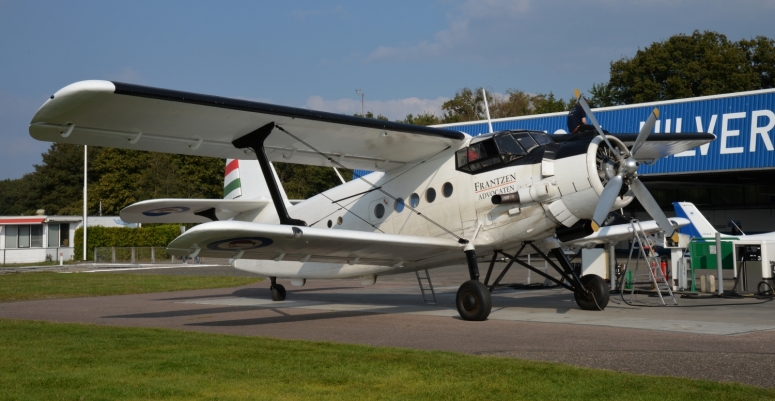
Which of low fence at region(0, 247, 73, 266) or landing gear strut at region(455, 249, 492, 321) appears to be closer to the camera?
landing gear strut at region(455, 249, 492, 321)

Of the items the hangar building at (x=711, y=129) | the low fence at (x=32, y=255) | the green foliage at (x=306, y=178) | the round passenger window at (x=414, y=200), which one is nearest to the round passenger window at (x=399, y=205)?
the round passenger window at (x=414, y=200)

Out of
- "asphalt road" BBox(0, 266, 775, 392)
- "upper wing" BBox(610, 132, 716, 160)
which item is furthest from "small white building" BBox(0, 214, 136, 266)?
"upper wing" BBox(610, 132, 716, 160)

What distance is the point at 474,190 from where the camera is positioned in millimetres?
13453

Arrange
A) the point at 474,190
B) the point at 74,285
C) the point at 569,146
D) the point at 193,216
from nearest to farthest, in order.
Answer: the point at 569,146, the point at 474,190, the point at 193,216, the point at 74,285

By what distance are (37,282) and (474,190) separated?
21705mm

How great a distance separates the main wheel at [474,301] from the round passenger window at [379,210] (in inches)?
116

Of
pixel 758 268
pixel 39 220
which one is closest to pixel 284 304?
pixel 758 268

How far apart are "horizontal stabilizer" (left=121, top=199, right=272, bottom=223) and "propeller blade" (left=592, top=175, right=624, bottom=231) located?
8.45 meters

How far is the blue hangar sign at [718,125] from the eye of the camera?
109 feet

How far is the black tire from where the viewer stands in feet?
60.3

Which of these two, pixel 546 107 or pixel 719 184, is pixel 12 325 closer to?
pixel 719 184

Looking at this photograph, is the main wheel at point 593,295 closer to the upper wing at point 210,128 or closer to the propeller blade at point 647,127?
the propeller blade at point 647,127

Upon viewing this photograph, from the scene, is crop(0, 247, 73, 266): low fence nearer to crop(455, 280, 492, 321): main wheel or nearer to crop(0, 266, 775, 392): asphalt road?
crop(0, 266, 775, 392): asphalt road

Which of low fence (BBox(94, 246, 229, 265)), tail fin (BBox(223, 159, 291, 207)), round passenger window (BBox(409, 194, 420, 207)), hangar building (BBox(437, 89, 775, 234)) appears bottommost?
low fence (BBox(94, 246, 229, 265))
